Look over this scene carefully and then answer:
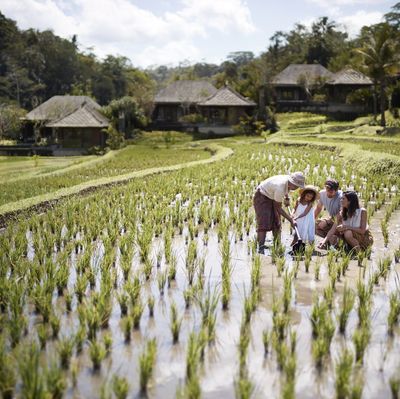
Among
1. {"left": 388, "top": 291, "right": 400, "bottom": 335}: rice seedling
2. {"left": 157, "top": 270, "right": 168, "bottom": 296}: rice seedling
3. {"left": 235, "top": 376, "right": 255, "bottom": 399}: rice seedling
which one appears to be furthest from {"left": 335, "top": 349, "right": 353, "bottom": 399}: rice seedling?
{"left": 157, "top": 270, "right": 168, "bottom": 296}: rice seedling

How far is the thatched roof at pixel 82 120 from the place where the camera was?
29.4 m

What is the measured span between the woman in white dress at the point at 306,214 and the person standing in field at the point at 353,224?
0.22 metres

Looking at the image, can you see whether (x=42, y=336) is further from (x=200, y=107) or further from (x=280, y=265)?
(x=200, y=107)

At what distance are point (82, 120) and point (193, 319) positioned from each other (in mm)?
26946

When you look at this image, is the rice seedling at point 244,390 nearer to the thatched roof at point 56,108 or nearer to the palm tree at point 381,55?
the palm tree at point 381,55

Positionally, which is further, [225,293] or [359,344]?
[225,293]

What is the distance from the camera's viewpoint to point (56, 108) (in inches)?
1319

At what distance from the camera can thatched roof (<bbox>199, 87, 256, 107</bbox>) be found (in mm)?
32969

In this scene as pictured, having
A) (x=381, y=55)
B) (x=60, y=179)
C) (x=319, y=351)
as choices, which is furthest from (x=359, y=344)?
(x=381, y=55)

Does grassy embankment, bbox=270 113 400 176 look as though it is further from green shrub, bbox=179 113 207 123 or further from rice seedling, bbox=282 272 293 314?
rice seedling, bbox=282 272 293 314

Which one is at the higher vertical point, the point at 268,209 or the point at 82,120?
the point at 82,120

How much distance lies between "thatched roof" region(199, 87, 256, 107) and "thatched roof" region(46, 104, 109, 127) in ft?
22.9

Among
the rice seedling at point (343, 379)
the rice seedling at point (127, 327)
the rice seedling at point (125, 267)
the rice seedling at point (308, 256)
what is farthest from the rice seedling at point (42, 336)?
the rice seedling at point (308, 256)

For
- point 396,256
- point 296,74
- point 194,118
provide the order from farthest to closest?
point 296,74 < point 194,118 < point 396,256
